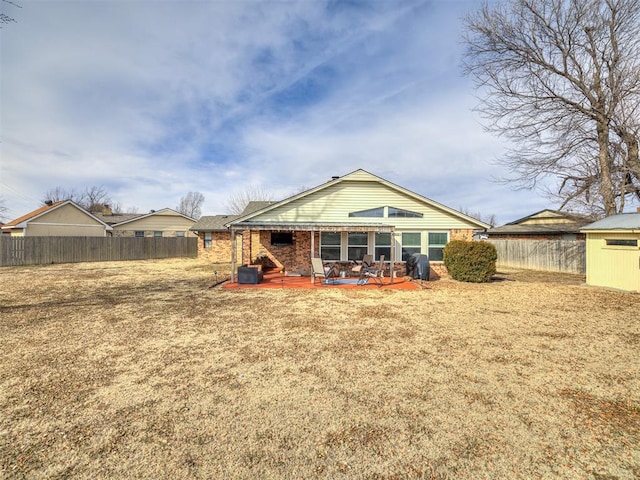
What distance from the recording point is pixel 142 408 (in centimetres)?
306

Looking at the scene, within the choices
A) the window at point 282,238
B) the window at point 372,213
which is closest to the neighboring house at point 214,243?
the window at point 282,238

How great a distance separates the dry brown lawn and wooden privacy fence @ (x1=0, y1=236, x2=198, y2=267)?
1545 centimetres

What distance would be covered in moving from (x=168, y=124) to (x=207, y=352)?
15017 millimetres

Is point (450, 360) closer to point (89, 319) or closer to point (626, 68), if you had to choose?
point (89, 319)

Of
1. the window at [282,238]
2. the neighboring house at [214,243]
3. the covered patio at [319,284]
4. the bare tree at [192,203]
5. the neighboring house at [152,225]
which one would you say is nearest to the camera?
the covered patio at [319,284]

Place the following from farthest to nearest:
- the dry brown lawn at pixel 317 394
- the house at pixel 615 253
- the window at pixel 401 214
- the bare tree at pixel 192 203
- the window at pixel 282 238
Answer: the bare tree at pixel 192 203, the window at pixel 282 238, the window at pixel 401 214, the house at pixel 615 253, the dry brown lawn at pixel 317 394

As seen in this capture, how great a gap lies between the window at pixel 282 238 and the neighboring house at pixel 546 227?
14168mm

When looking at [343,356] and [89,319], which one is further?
[89,319]

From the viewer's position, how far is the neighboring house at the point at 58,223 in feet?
72.1

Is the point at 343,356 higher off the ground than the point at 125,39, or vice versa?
the point at 125,39

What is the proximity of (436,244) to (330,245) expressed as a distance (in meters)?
4.86

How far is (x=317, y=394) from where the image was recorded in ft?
11.1

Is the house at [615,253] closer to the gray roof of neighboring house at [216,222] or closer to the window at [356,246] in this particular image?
the window at [356,246]

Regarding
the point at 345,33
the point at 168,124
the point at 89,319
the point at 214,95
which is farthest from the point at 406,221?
the point at 168,124
